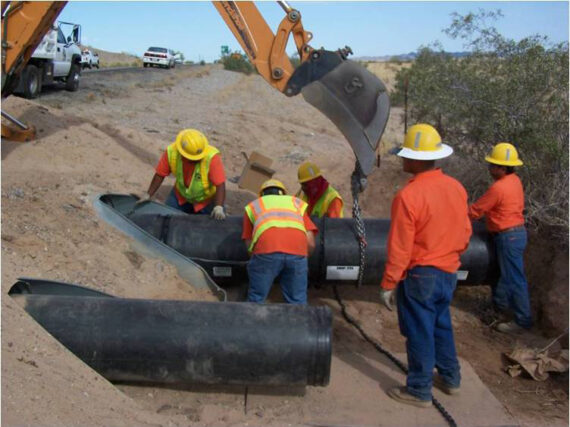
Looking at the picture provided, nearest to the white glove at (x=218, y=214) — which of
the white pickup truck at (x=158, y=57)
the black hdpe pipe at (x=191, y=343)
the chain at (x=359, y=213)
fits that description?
the chain at (x=359, y=213)

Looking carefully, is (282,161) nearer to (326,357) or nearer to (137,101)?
(137,101)

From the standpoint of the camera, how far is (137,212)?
7.03 meters

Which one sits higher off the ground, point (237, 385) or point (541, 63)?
point (541, 63)

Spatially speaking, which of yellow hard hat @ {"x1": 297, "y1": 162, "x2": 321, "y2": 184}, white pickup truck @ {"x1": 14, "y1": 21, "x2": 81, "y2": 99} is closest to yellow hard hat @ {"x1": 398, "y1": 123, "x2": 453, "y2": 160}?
yellow hard hat @ {"x1": 297, "y1": 162, "x2": 321, "y2": 184}

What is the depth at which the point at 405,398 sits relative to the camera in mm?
4656

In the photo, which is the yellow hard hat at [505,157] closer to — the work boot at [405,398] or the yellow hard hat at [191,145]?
the work boot at [405,398]

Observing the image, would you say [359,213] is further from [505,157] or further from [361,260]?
[505,157]

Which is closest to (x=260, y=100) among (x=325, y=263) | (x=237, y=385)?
(x=325, y=263)

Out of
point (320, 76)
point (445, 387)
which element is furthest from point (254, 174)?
point (445, 387)

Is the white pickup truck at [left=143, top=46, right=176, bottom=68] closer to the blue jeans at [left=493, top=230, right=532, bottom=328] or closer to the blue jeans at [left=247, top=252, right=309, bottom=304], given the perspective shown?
the blue jeans at [left=493, top=230, right=532, bottom=328]

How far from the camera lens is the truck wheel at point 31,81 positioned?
14.6 metres

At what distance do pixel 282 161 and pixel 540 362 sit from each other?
779cm

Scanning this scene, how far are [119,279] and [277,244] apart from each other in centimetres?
180

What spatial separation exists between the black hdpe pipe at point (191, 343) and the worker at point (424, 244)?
0.63 metres
